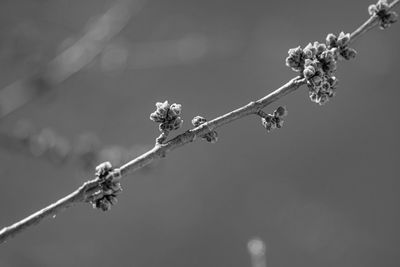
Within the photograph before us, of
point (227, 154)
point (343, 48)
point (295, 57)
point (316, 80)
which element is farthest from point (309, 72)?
point (227, 154)

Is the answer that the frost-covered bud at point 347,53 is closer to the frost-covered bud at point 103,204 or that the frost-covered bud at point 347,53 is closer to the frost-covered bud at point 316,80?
the frost-covered bud at point 316,80

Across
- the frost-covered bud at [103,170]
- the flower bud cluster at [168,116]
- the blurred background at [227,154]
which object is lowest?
the frost-covered bud at [103,170]

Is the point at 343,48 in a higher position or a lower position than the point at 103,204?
→ higher

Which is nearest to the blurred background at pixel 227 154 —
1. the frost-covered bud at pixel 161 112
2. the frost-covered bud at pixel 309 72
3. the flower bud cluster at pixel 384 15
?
the flower bud cluster at pixel 384 15

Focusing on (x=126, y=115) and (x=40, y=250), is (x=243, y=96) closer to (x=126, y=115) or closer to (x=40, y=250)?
(x=126, y=115)

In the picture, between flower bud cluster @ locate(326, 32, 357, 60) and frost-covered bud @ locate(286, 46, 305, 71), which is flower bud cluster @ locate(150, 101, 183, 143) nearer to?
frost-covered bud @ locate(286, 46, 305, 71)

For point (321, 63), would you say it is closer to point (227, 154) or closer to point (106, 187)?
point (106, 187)

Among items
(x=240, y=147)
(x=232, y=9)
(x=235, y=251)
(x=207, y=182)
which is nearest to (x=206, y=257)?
(x=235, y=251)
